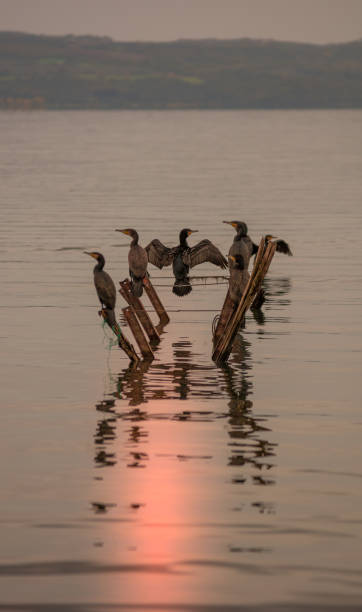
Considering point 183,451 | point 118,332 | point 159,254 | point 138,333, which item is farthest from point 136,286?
point 183,451

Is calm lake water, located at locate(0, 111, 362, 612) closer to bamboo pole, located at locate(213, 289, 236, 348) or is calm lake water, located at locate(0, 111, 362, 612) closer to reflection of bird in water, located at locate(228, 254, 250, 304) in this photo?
bamboo pole, located at locate(213, 289, 236, 348)

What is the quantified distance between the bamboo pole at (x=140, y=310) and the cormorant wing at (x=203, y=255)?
1.83 meters

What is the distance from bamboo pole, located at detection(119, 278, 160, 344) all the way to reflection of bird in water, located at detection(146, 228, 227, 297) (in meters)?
1.27

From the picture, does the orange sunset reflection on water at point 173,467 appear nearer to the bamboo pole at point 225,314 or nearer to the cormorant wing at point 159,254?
the bamboo pole at point 225,314

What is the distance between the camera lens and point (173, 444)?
1970 centimetres

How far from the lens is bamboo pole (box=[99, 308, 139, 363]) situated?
24.2m

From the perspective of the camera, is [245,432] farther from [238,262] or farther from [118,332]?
[238,262]

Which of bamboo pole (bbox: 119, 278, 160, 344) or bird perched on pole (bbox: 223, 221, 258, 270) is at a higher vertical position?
bird perched on pole (bbox: 223, 221, 258, 270)

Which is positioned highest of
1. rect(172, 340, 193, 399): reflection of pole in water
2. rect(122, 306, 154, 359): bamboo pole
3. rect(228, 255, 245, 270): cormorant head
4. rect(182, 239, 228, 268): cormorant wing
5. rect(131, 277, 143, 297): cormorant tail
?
rect(182, 239, 228, 268): cormorant wing

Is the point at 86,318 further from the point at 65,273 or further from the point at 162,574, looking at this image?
the point at 162,574

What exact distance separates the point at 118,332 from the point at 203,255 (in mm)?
6129

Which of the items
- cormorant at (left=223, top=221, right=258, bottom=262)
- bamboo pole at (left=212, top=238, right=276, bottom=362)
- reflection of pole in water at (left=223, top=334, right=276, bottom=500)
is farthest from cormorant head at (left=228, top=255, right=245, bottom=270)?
reflection of pole in water at (left=223, top=334, right=276, bottom=500)

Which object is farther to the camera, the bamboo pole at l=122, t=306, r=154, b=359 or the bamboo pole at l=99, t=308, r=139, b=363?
the bamboo pole at l=122, t=306, r=154, b=359

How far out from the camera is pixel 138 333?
86.2 ft
